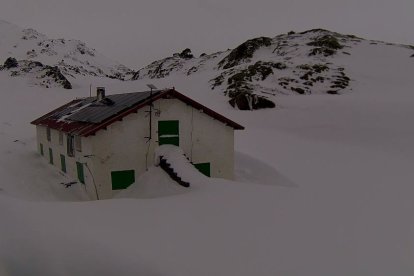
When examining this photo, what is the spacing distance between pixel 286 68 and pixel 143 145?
3671 cm

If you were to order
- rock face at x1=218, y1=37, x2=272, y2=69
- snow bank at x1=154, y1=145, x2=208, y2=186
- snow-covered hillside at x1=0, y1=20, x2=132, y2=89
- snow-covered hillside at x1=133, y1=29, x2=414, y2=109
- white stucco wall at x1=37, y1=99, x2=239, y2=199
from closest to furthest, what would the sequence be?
1. snow bank at x1=154, y1=145, x2=208, y2=186
2. white stucco wall at x1=37, y1=99, x2=239, y2=199
3. snow-covered hillside at x1=133, y1=29, x2=414, y2=109
4. rock face at x1=218, y1=37, x2=272, y2=69
5. snow-covered hillside at x1=0, y1=20, x2=132, y2=89

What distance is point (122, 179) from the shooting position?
19453 millimetres

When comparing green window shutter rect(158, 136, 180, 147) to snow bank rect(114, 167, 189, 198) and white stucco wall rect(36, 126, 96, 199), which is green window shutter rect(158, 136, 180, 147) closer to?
snow bank rect(114, 167, 189, 198)

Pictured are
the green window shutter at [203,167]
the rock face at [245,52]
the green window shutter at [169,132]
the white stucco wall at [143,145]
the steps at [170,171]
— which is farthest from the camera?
the rock face at [245,52]

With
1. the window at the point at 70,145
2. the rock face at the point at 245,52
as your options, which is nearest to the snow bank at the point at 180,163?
the window at the point at 70,145

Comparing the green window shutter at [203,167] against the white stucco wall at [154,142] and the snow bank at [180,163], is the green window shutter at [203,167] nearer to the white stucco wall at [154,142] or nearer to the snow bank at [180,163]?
the white stucco wall at [154,142]

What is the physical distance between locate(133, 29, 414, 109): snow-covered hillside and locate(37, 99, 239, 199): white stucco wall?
67.4 feet

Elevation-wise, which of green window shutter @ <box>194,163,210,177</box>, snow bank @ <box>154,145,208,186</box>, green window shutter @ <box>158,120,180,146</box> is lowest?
green window shutter @ <box>194,163,210,177</box>

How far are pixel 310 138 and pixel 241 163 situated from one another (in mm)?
9209

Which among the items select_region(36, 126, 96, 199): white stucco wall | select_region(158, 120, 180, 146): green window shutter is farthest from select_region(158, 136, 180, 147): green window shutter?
select_region(36, 126, 96, 199): white stucco wall

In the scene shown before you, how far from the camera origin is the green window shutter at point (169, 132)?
20141 mm

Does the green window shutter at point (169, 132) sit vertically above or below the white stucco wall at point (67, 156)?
above

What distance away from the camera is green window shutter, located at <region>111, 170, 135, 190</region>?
19.2 metres

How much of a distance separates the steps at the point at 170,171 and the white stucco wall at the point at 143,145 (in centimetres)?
79
